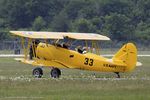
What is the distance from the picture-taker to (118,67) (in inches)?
1480

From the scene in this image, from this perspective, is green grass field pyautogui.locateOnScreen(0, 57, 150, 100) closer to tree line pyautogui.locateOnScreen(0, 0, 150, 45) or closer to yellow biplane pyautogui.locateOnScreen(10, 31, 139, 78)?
yellow biplane pyautogui.locateOnScreen(10, 31, 139, 78)

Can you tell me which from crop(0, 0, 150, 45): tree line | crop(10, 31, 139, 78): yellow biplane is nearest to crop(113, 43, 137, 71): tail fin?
crop(10, 31, 139, 78): yellow biplane

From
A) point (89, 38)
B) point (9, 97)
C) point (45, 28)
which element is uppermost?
point (45, 28)

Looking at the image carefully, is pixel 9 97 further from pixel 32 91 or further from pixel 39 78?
pixel 39 78

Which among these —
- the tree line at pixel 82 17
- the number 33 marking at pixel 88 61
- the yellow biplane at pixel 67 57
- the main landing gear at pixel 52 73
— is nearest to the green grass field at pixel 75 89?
the yellow biplane at pixel 67 57

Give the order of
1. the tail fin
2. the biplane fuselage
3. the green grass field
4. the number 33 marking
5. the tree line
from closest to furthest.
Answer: the green grass field → the tail fin → the biplane fuselage → the number 33 marking → the tree line

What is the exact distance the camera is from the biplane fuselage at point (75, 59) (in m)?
37.7

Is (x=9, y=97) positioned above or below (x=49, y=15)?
below

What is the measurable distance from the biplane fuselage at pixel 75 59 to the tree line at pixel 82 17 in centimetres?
6071

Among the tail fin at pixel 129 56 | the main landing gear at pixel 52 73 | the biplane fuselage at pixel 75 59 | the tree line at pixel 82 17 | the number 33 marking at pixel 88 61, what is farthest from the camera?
the tree line at pixel 82 17

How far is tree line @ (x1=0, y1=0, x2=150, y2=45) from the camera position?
101812 millimetres

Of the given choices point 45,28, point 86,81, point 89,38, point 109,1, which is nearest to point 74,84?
point 86,81

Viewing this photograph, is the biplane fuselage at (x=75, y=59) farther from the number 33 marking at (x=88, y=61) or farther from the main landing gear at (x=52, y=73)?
the main landing gear at (x=52, y=73)

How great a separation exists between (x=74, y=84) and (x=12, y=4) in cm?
7882
